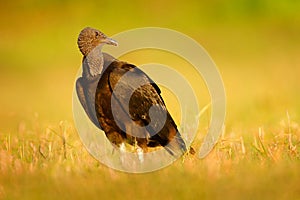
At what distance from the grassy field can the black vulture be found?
12.3 inches

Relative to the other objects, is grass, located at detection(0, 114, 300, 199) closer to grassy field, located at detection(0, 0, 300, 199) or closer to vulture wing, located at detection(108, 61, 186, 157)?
grassy field, located at detection(0, 0, 300, 199)

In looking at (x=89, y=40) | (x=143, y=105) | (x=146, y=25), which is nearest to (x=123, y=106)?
(x=143, y=105)

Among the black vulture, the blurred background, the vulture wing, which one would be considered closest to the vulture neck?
the black vulture

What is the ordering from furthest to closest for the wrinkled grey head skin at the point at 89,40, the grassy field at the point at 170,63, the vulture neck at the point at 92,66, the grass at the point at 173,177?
the wrinkled grey head skin at the point at 89,40 → the vulture neck at the point at 92,66 → the grassy field at the point at 170,63 → the grass at the point at 173,177

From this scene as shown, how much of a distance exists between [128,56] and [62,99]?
495 cm

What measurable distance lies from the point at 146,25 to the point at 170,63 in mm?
2646

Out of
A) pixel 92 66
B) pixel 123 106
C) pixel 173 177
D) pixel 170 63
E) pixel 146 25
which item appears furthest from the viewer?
pixel 146 25

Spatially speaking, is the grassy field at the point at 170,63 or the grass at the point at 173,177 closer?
the grass at the point at 173,177

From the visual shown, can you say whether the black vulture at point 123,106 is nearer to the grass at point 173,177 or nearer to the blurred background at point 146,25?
the grass at point 173,177

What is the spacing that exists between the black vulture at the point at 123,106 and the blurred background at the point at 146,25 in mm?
6526

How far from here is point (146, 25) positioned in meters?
21.0

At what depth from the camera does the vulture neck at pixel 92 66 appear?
7.84 metres

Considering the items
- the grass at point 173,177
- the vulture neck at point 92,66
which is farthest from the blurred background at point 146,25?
the grass at point 173,177

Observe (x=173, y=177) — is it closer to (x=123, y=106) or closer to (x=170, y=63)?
(x=123, y=106)
